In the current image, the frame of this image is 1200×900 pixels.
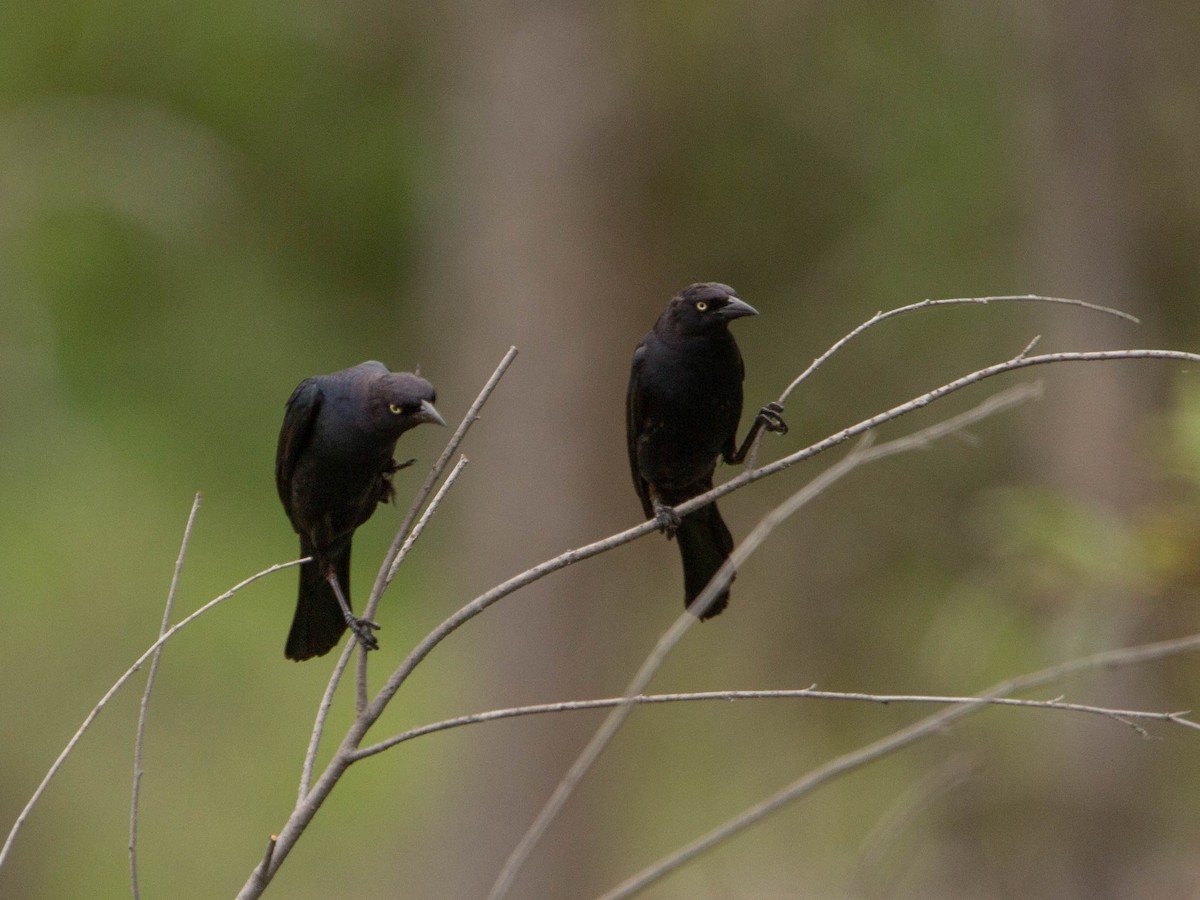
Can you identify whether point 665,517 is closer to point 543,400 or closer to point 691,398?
point 691,398

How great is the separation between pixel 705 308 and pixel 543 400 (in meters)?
5.37

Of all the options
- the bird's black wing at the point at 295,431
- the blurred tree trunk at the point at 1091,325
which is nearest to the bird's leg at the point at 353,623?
the bird's black wing at the point at 295,431

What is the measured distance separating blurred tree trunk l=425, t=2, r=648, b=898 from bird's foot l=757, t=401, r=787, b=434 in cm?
550

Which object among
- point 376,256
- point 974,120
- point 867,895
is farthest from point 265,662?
point 867,895

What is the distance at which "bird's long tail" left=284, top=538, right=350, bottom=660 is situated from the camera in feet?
10.2

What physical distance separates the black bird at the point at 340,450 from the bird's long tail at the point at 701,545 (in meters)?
0.80

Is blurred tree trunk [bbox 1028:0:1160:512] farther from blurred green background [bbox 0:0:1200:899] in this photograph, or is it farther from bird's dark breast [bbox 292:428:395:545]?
bird's dark breast [bbox 292:428:395:545]

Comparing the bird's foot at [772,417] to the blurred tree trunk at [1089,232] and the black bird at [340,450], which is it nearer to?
the black bird at [340,450]

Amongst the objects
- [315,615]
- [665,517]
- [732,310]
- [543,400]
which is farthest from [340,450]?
[543,400]

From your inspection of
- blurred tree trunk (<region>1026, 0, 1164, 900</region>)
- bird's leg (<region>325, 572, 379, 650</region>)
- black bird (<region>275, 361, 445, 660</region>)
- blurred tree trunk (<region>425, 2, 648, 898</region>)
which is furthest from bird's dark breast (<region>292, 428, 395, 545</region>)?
blurred tree trunk (<region>425, 2, 648, 898</region>)

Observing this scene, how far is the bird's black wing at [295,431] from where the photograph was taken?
2973mm

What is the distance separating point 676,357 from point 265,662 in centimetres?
1078

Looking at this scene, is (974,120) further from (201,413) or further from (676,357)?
(201,413)

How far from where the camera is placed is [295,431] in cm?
298
